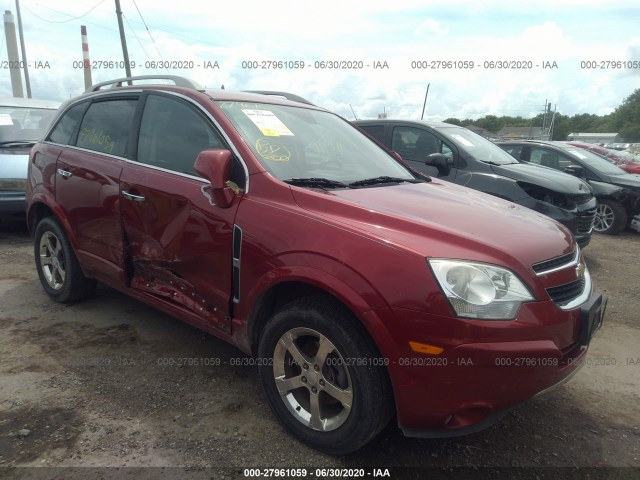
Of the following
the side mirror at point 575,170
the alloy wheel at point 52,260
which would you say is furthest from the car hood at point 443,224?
the side mirror at point 575,170

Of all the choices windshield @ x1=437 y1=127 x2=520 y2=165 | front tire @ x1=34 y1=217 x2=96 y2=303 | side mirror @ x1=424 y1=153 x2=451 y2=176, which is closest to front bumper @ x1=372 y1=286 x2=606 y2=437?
front tire @ x1=34 y1=217 x2=96 y2=303

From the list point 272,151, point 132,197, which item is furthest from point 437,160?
point 132,197

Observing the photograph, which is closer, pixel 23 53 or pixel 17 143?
pixel 17 143

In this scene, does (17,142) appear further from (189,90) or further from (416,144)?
(416,144)

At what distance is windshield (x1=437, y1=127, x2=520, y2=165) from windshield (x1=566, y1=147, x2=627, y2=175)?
101 inches

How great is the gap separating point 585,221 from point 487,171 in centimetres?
123

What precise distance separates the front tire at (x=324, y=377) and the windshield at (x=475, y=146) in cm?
441

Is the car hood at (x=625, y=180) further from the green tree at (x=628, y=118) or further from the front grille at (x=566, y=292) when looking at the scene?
the green tree at (x=628, y=118)

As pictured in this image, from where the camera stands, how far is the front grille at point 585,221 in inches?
220

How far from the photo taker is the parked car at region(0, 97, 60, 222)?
6152mm

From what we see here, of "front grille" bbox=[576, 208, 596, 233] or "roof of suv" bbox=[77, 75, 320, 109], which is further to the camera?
"front grille" bbox=[576, 208, 596, 233]

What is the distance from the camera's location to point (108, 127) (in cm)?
364

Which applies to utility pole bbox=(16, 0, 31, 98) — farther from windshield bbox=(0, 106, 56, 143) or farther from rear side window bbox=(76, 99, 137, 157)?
rear side window bbox=(76, 99, 137, 157)

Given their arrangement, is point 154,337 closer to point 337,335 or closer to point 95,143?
point 95,143
